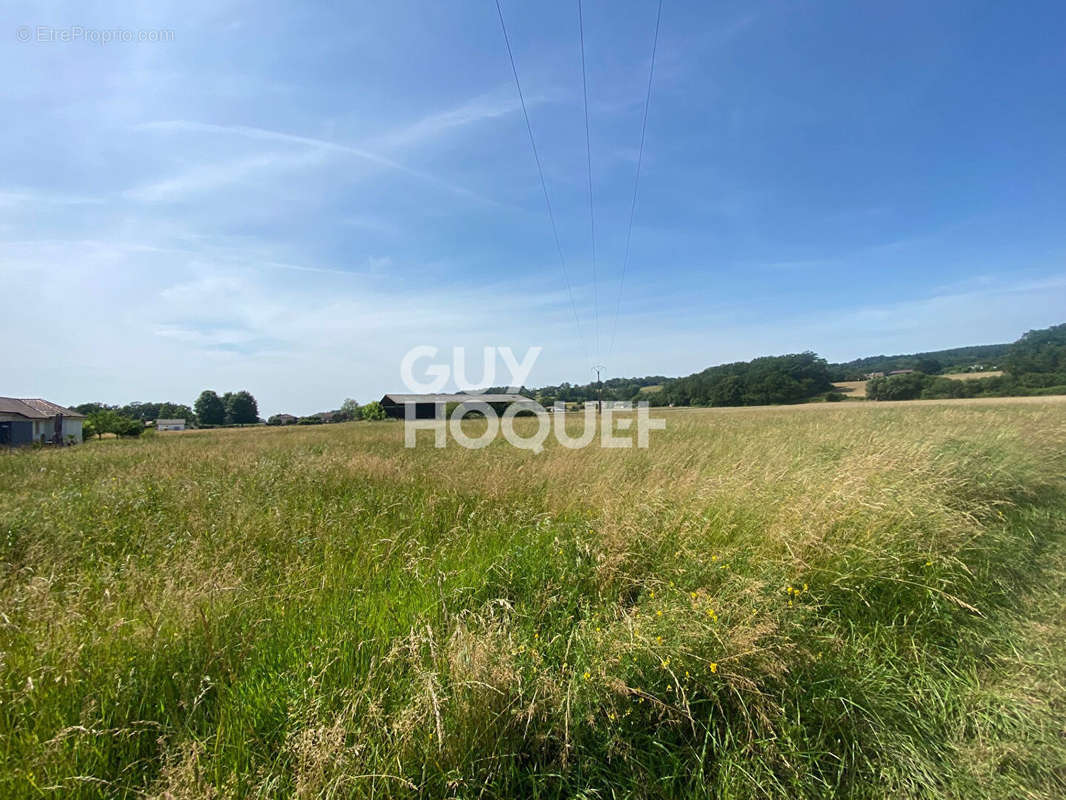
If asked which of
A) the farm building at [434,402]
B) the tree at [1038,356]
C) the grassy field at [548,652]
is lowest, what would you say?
the grassy field at [548,652]

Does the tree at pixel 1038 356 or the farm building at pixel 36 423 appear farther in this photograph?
the tree at pixel 1038 356

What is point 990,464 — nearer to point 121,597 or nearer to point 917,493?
point 917,493

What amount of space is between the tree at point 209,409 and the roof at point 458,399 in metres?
39.5

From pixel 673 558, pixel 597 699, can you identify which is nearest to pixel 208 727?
pixel 597 699

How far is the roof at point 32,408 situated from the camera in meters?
27.0

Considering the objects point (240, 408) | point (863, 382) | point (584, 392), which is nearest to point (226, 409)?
point (240, 408)

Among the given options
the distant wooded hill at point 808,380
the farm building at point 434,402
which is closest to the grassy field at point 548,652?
the farm building at point 434,402

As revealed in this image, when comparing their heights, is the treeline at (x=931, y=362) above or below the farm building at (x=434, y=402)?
above

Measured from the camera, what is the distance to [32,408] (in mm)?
29219

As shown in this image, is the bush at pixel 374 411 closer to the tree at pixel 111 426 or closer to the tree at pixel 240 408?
the tree at pixel 111 426

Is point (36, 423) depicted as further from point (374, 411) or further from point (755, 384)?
point (755, 384)

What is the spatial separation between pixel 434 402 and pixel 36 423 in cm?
2867

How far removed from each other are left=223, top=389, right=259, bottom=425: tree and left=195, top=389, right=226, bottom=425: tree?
1163 mm

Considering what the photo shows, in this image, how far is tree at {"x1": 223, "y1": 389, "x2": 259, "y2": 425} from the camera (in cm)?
7244
